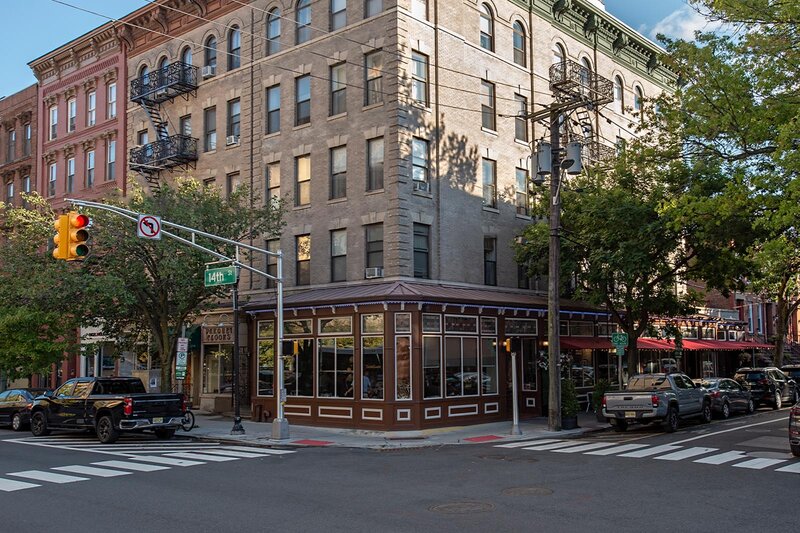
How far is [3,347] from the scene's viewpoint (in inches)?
1213

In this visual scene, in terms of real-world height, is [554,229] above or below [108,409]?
above

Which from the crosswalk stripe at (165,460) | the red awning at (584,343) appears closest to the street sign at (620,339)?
the red awning at (584,343)

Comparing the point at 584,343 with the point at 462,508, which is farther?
the point at 584,343

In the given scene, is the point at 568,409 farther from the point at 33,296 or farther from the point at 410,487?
the point at 33,296

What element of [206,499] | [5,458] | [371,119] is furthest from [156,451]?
[371,119]

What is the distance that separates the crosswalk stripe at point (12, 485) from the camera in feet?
43.8

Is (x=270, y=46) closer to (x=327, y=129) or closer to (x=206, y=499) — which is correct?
(x=327, y=129)

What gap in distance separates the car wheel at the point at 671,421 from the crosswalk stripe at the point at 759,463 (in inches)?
246

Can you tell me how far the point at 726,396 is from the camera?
92.3 feet

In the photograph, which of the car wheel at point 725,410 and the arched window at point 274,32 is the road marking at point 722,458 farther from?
the arched window at point 274,32

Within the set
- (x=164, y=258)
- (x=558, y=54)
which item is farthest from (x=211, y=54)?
(x=558, y=54)

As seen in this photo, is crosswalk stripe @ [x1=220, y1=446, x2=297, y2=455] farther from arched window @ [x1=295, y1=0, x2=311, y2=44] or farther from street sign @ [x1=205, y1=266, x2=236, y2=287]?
arched window @ [x1=295, y1=0, x2=311, y2=44]

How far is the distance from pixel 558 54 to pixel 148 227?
21.7m

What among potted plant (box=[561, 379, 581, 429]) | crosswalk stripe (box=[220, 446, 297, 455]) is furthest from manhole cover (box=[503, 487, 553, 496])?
potted plant (box=[561, 379, 581, 429])
